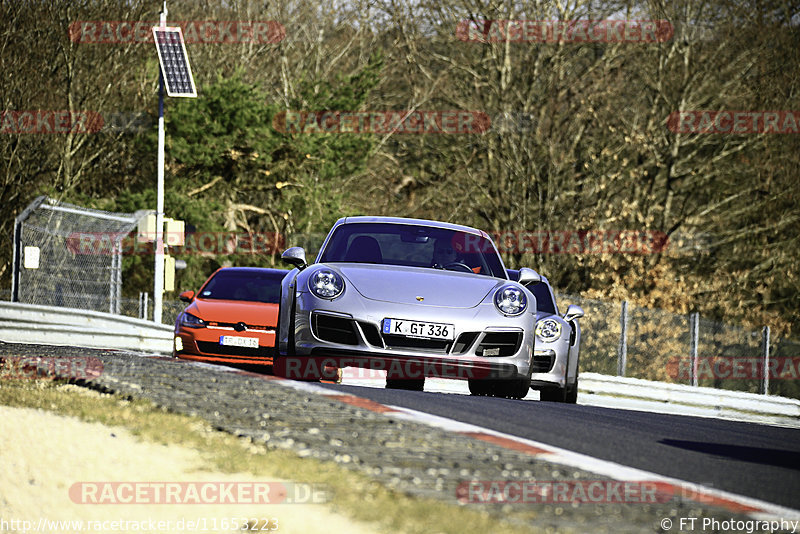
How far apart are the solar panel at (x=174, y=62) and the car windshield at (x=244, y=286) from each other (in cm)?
1214

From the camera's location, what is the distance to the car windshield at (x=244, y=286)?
16.0 metres

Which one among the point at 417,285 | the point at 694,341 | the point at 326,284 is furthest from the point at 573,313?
the point at 694,341

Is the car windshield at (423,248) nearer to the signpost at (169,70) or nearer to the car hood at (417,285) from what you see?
→ the car hood at (417,285)

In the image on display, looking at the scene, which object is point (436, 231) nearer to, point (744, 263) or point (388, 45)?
point (744, 263)

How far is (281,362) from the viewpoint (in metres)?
10.6

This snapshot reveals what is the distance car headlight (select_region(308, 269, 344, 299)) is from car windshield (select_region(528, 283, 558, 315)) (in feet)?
14.3

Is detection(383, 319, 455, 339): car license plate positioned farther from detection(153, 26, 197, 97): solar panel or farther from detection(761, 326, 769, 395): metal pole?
detection(153, 26, 197, 97): solar panel

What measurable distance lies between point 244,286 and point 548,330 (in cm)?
480

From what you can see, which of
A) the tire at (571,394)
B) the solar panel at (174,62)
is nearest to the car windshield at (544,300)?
the tire at (571,394)

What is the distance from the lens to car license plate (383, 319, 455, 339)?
9.91 metres

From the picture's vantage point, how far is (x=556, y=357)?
13.0 metres

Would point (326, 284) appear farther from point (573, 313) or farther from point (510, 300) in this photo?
point (573, 313)

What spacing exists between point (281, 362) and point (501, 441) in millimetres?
3906

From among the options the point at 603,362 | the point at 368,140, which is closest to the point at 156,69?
the point at 368,140
